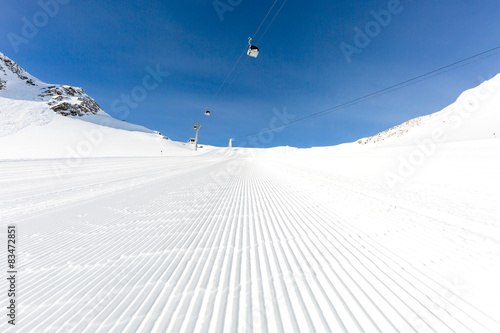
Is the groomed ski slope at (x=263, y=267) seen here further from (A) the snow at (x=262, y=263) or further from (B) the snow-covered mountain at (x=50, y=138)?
(B) the snow-covered mountain at (x=50, y=138)

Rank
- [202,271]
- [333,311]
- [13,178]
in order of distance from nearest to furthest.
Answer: [333,311], [202,271], [13,178]

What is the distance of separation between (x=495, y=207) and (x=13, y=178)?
20.9 metres

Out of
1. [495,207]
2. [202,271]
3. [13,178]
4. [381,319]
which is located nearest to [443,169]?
[495,207]

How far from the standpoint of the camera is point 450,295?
2.08 metres

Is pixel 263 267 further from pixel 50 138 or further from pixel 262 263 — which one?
pixel 50 138

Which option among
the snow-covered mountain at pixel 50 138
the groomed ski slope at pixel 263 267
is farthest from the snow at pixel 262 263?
the snow-covered mountain at pixel 50 138

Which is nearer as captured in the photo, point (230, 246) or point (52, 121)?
point (230, 246)

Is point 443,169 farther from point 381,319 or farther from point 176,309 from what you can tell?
point 176,309

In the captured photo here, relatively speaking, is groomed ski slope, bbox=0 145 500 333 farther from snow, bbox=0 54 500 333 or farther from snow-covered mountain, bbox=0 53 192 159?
snow-covered mountain, bbox=0 53 192 159

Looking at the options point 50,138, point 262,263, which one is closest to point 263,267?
point 262,263

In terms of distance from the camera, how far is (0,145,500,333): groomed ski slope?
185 centimetres

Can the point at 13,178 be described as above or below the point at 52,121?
below

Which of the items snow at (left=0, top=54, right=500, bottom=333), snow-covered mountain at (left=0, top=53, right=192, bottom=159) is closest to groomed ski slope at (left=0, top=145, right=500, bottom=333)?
snow at (left=0, top=54, right=500, bottom=333)

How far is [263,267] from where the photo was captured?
269cm
